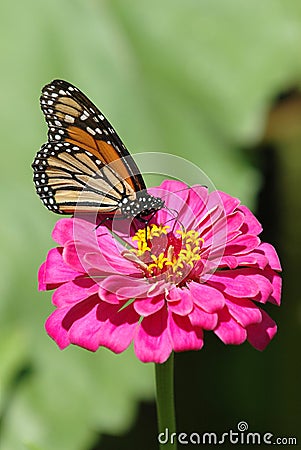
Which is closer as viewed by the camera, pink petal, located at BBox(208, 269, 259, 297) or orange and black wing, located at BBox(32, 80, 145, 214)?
pink petal, located at BBox(208, 269, 259, 297)

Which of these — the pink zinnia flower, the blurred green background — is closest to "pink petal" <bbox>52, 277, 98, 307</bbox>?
the pink zinnia flower

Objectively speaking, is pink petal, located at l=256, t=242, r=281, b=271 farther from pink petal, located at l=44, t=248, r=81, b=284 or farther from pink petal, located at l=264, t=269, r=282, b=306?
pink petal, located at l=44, t=248, r=81, b=284

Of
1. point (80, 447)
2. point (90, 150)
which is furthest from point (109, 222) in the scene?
point (80, 447)

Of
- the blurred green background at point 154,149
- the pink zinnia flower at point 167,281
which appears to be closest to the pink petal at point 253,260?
the pink zinnia flower at point 167,281

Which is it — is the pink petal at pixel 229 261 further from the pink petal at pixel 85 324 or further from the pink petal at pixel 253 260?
the pink petal at pixel 85 324

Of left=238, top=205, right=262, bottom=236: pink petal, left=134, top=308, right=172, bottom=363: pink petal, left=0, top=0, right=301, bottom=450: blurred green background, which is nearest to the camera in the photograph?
left=134, top=308, right=172, bottom=363: pink petal

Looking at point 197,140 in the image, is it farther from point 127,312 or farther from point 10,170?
point 127,312

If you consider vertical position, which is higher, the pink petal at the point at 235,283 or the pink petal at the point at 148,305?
the pink petal at the point at 148,305

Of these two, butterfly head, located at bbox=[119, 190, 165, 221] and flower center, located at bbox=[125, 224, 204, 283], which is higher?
butterfly head, located at bbox=[119, 190, 165, 221]
